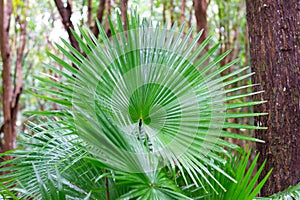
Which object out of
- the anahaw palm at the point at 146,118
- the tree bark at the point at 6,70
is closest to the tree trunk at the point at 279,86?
the anahaw palm at the point at 146,118

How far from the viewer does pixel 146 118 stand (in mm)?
1388

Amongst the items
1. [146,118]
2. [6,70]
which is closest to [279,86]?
[146,118]

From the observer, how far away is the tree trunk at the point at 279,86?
1718 mm

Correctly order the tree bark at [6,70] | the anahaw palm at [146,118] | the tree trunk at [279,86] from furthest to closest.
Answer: the tree bark at [6,70], the tree trunk at [279,86], the anahaw palm at [146,118]

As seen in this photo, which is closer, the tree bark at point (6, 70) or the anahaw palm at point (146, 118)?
the anahaw palm at point (146, 118)

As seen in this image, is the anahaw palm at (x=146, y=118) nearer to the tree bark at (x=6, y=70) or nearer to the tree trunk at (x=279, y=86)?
the tree trunk at (x=279, y=86)

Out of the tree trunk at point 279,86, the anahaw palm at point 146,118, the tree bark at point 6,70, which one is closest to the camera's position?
the anahaw palm at point 146,118

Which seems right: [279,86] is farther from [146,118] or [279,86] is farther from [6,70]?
[6,70]

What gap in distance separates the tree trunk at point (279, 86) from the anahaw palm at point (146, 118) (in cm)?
28

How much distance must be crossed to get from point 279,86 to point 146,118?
659 mm

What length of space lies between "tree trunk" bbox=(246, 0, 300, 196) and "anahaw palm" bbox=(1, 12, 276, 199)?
28 centimetres

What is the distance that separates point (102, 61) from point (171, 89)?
25 centimetres

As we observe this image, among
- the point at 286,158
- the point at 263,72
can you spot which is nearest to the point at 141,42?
the point at 263,72

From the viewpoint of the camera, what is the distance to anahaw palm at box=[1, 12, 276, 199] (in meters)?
1.22
